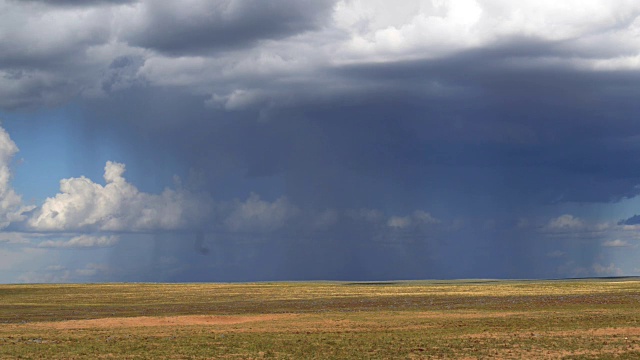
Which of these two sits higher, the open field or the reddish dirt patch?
the reddish dirt patch

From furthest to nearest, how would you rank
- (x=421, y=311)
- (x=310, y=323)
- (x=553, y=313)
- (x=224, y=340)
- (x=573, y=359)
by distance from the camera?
1. (x=421, y=311)
2. (x=553, y=313)
3. (x=310, y=323)
4. (x=224, y=340)
5. (x=573, y=359)

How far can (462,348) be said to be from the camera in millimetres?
42938

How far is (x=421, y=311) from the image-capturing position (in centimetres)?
7644

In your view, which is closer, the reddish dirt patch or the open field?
the open field

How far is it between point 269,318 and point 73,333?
65.4 feet

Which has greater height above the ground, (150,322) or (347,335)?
(150,322)

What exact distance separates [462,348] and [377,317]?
26118 mm

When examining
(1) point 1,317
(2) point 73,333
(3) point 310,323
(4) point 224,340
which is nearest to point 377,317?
(3) point 310,323

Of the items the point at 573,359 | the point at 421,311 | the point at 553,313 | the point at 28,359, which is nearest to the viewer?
the point at 573,359

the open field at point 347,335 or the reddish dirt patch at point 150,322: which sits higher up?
the reddish dirt patch at point 150,322

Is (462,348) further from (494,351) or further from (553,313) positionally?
(553,313)

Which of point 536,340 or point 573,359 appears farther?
point 536,340

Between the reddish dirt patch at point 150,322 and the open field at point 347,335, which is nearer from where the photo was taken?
the open field at point 347,335

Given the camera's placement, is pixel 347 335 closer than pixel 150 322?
Yes
